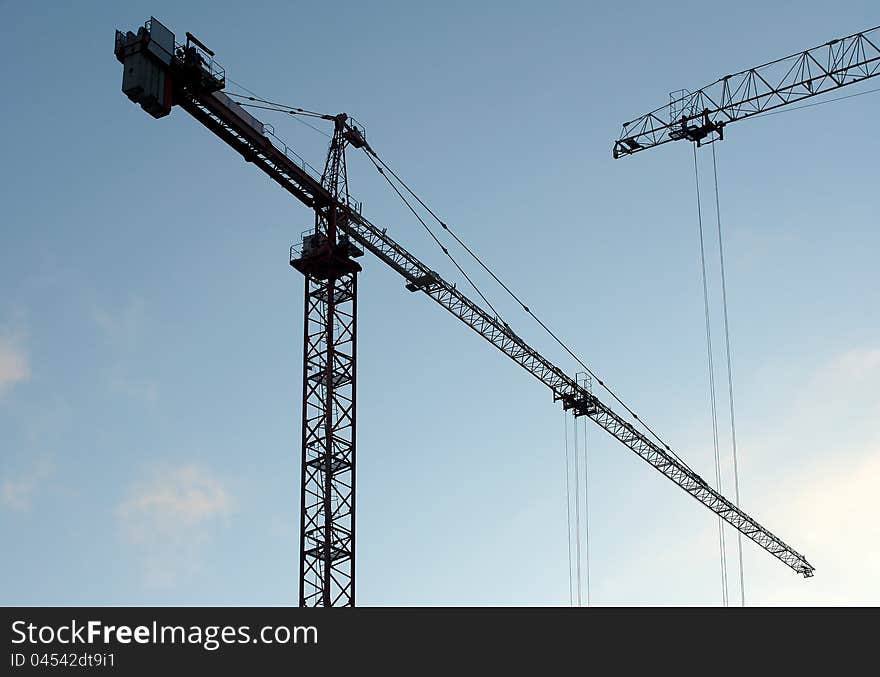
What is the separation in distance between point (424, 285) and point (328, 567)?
26277 millimetres
